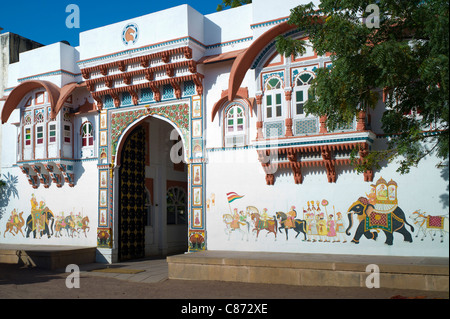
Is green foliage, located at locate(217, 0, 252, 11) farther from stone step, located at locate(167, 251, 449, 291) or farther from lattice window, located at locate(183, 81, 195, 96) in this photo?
stone step, located at locate(167, 251, 449, 291)

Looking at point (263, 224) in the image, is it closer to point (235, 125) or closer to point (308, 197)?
point (308, 197)

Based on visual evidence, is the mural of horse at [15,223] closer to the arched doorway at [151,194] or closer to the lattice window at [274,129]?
the arched doorway at [151,194]

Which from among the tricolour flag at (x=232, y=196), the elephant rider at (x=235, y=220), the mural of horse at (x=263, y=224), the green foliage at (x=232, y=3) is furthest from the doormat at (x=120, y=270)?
the green foliage at (x=232, y=3)

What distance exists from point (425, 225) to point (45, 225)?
1096 cm

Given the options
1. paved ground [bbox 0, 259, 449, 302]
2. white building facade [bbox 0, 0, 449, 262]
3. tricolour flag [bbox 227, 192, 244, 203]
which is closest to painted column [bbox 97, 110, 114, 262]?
white building facade [bbox 0, 0, 449, 262]

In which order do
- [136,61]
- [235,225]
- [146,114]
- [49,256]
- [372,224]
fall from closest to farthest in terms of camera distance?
[372,224] → [235,225] → [49,256] → [136,61] → [146,114]

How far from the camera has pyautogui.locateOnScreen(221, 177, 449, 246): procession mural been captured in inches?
384

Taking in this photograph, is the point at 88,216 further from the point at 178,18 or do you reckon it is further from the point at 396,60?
the point at 396,60

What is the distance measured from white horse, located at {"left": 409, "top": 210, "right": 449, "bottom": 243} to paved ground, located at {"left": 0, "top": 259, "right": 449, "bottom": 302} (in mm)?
2125

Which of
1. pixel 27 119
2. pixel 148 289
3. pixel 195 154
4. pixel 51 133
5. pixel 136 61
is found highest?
pixel 136 61

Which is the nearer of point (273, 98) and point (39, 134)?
point (273, 98)

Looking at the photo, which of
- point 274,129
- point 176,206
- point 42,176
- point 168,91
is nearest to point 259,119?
point 274,129

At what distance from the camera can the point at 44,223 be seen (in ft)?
49.0

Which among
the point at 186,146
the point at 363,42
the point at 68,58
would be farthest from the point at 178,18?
the point at 363,42
